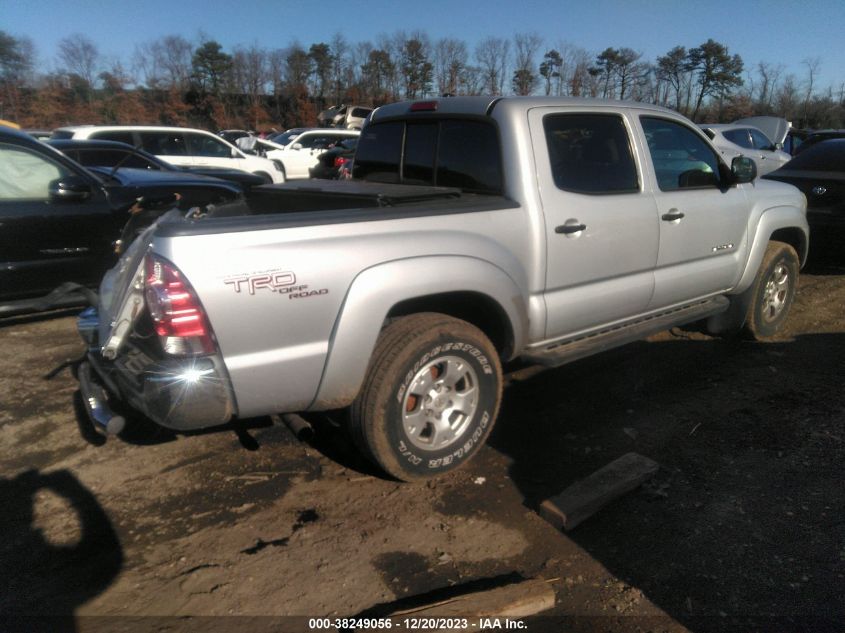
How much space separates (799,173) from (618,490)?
6.54 metres

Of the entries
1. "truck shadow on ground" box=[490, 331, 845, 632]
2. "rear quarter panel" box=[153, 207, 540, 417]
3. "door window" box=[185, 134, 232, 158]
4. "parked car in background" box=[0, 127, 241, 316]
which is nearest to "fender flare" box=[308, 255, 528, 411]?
"rear quarter panel" box=[153, 207, 540, 417]

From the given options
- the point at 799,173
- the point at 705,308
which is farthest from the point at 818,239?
the point at 705,308

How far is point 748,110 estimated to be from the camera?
3162 centimetres

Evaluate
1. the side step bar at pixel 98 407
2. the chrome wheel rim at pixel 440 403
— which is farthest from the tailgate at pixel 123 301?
the chrome wheel rim at pixel 440 403

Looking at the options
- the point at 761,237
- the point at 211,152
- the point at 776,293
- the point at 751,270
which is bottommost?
the point at 776,293

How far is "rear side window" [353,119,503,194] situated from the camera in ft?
12.6

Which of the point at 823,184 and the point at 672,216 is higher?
the point at 672,216

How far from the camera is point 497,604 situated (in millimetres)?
2539

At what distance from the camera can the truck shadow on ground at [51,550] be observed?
8.45ft

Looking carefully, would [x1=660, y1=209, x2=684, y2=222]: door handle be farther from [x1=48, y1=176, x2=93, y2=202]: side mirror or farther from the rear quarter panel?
[x1=48, y1=176, x2=93, y2=202]: side mirror

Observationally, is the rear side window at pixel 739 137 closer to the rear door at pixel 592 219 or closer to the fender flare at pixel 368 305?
the rear door at pixel 592 219

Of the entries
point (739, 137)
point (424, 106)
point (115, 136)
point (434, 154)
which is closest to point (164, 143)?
point (115, 136)

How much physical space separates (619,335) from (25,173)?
15.9ft

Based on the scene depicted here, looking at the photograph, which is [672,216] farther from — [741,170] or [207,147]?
[207,147]
